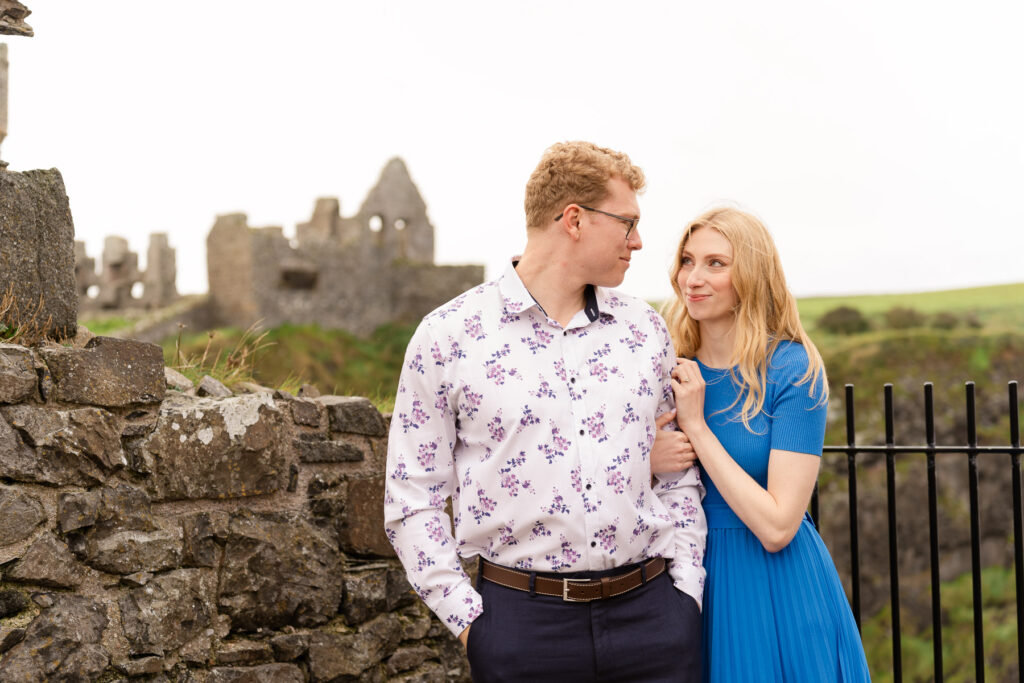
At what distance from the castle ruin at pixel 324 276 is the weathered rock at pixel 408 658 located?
893 inches

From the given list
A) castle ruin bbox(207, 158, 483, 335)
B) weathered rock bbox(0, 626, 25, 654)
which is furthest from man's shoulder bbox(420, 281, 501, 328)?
castle ruin bbox(207, 158, 483, 335)

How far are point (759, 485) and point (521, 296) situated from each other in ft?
3.17

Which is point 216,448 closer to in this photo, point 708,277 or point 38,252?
point 38,252

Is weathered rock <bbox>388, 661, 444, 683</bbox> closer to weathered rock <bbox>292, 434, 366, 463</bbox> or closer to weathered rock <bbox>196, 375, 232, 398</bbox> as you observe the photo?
weathered rock <bbox>292, 434, 366, 463</bbox>

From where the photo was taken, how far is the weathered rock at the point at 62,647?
289cm

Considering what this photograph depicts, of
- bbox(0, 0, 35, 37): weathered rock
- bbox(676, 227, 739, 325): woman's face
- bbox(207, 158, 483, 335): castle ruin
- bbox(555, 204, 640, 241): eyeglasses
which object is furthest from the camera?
bbox(207, 158, 483, 335): castle ruin

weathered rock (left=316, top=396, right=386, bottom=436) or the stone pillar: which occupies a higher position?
the stone pillar

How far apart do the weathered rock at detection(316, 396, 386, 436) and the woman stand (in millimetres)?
1383

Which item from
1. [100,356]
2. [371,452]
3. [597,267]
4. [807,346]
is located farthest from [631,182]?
[100,356]

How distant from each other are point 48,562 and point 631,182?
7.44 ft

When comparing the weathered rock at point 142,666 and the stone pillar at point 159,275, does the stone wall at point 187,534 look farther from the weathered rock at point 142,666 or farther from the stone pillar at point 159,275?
the stone pillar at point 159,275

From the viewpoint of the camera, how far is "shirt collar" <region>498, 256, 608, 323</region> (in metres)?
2.93

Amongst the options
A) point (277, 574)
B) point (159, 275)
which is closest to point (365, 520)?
point (277, 574)

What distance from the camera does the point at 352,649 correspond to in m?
3.66
